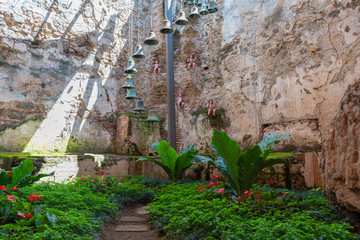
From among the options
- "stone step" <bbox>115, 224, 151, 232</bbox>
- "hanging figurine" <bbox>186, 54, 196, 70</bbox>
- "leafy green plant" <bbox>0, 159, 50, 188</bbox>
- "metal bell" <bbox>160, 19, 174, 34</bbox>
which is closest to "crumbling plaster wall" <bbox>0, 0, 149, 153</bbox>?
"hanging figurine" <bbox>186, 54, 196, 70</bbox>

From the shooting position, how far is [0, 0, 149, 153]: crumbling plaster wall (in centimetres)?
554

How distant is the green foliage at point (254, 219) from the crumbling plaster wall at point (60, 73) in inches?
153

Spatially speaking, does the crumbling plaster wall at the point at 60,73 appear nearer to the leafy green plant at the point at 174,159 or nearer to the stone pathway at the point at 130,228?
the leafy green plant at the point at 174,159

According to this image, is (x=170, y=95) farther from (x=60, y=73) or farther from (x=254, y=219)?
(x=254, y=219)

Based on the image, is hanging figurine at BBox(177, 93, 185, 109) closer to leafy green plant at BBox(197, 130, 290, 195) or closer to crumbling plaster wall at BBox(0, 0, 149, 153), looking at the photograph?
crumbling plaster wall at BBox(0, 0, 149, 153)

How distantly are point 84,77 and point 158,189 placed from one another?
3863 mm

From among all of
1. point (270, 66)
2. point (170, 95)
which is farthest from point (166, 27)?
point (270, 66)

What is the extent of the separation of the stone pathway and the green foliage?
0.16 metres

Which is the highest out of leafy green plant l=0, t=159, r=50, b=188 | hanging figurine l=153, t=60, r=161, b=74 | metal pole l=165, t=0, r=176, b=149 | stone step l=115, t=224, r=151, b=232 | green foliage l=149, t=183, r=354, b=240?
hanging figurine l=153, t=60, r=161, b=74

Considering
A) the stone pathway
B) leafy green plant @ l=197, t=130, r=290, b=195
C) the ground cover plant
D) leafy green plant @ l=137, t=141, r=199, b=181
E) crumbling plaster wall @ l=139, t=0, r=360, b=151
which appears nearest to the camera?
the ground cover plant

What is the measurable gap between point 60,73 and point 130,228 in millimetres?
4634

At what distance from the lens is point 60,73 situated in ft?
20.8

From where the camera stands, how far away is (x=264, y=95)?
6109mm

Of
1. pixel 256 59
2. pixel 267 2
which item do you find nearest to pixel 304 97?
pixel 256 59
